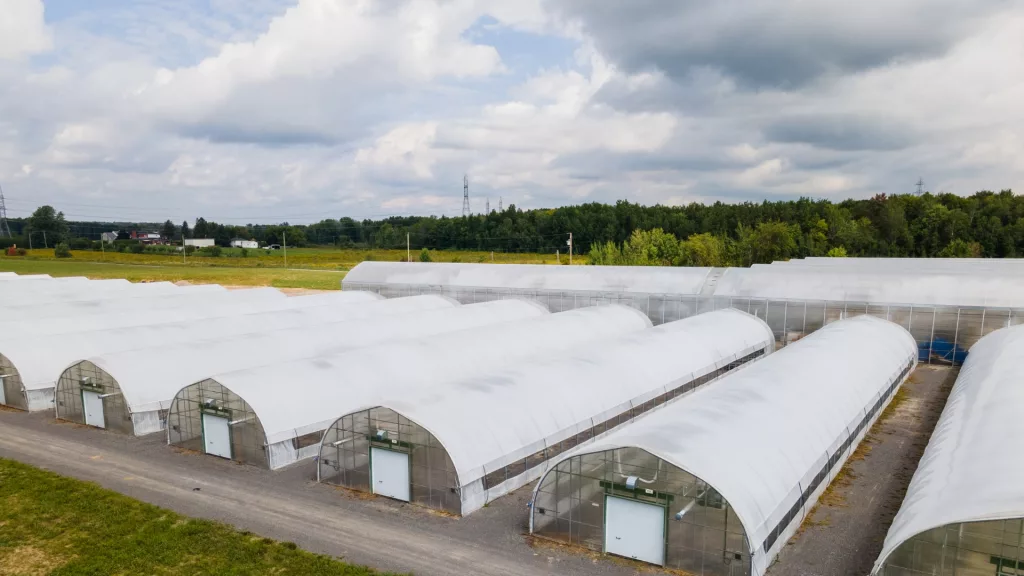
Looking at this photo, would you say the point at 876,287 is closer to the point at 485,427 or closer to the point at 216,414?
the point at 485,427

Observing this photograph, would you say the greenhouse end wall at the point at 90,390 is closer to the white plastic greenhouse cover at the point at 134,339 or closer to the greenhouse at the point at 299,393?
the white plastic greenhouse cover at the point at 134,339

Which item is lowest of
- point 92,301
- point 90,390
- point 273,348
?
point 90,390

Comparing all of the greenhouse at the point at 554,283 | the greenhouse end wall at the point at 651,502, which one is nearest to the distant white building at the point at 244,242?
the greenhouse at the point at 554,283

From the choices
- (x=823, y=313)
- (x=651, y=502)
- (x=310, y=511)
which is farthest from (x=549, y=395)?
(x=823, y=313)

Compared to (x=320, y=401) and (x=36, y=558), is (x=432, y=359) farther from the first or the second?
(x=36, y=558)

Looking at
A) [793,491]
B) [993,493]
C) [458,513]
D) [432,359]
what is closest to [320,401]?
[432,359]

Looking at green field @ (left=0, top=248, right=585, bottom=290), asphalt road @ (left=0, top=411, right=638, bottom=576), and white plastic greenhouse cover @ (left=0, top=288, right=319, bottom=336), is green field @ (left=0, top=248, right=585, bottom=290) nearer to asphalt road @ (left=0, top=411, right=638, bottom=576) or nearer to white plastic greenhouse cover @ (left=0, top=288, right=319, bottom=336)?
white plastic greenhouse cover @ (left=0, top=288, right=319, bottom=336)
